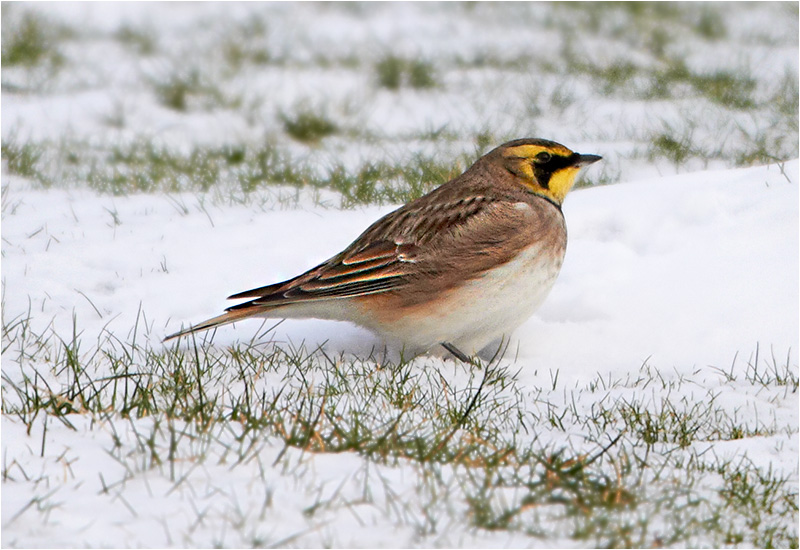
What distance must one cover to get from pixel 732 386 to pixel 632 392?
0.57m

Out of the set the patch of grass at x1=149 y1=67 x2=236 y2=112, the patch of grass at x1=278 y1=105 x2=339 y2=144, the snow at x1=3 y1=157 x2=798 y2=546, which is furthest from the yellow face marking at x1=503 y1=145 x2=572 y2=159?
the patch of grass at x1=149 y1=67 x2=236 y2=112

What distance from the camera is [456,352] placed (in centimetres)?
597

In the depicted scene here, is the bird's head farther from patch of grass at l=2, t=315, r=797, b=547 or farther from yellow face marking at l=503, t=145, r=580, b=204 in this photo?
patch of grass at l=2, t=315, r=797, b=547

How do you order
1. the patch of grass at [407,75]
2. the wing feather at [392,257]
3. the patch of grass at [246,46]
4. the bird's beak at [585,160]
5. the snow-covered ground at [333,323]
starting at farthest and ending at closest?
the patch of grass at [246,46] → the patch of grass at [407,75] → the bird's beak at [585,160] → the wing feather at [392,257] → the snow-covered ground at [333,323]

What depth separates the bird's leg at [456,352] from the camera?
592 cm

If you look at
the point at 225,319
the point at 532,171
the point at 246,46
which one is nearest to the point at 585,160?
the point at 532,171

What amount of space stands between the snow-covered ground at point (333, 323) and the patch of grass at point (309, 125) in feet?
1.04

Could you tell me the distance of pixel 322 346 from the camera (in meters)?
6.05

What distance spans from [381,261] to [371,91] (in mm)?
6922

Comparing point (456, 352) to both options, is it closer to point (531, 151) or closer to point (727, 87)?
point (531, 151)

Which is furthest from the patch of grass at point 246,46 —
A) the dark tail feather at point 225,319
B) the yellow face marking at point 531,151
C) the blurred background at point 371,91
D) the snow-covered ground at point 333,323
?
the dark tail feather at point 225,319

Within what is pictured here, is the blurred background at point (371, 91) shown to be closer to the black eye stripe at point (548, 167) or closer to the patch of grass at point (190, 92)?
the patch of grass at point (190, 92)

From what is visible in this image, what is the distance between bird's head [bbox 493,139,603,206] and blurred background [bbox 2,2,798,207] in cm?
208

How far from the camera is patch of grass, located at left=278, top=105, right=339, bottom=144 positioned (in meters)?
11.4
